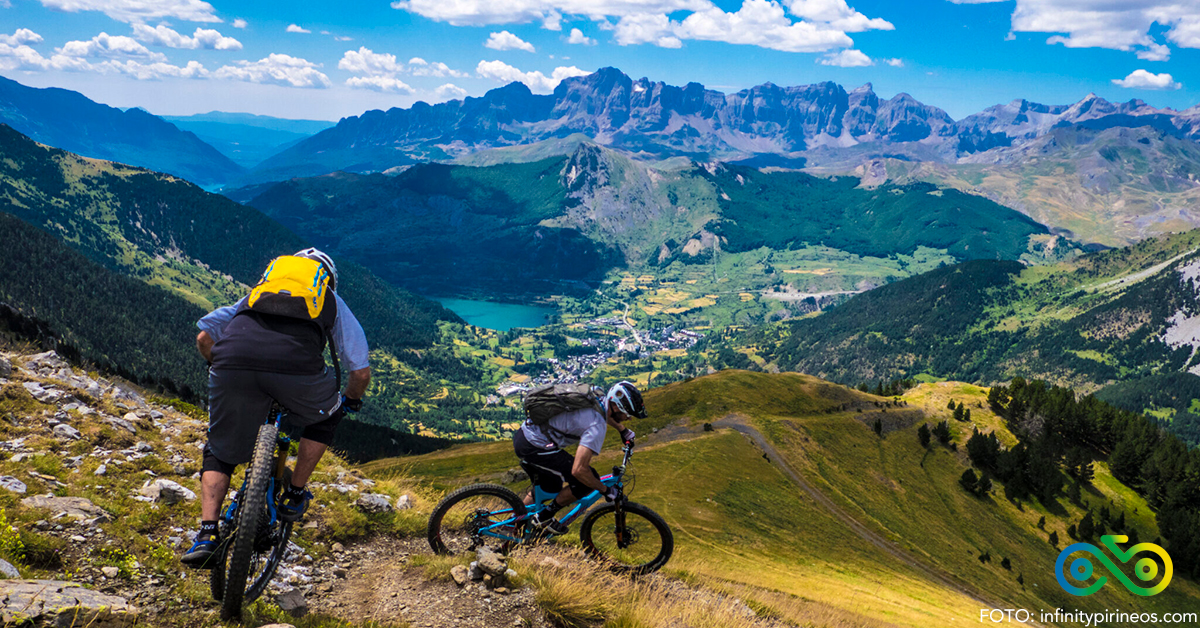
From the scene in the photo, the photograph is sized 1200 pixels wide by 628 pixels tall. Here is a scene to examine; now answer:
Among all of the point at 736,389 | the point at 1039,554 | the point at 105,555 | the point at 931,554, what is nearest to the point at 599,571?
the point at 105,555

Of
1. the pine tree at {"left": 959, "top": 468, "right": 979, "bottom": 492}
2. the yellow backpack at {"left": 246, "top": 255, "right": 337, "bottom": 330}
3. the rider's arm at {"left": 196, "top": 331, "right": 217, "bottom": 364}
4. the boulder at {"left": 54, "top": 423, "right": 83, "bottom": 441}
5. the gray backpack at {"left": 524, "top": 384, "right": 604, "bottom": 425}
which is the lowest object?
the pine tree at {"left": 959, "top": 468, "right": 979, "bottom": 492}

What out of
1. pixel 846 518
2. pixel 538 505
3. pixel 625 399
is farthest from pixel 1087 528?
pixel 538 505

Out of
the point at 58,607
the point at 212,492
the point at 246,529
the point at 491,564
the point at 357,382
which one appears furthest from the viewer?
the point at 491,564

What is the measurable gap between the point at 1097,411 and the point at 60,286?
292239 mm

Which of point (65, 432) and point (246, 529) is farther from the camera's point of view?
point (65, 432)

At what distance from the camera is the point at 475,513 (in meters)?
11.9

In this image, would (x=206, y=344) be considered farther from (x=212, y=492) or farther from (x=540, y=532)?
(x=540, y=532)

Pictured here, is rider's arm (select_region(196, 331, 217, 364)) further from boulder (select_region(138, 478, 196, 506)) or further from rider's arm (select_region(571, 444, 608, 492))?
rider's arm (select_region(571, 444, 608, 492))

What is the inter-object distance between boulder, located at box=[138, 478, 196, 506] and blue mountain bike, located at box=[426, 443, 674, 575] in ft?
15.7

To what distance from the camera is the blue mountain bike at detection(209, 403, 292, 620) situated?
23.4 ft

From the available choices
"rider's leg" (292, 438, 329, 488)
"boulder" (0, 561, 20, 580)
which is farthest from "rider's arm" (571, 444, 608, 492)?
"boulder" (0, 561, 20, 580)

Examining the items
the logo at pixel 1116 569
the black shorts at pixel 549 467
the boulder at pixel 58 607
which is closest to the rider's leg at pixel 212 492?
the boulder at pixel 58 607

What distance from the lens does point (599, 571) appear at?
1115 centimetres

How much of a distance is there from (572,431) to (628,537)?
3.33 meters
